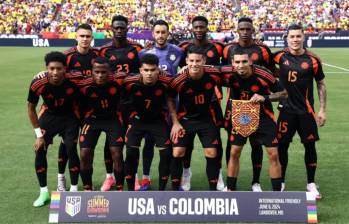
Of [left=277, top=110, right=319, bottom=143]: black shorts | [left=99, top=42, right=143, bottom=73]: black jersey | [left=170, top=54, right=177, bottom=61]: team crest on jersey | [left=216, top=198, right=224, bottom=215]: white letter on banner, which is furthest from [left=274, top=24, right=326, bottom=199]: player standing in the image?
[left=99, top=42, right=143, bottom=73]: black jersey

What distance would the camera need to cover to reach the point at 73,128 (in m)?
6.57

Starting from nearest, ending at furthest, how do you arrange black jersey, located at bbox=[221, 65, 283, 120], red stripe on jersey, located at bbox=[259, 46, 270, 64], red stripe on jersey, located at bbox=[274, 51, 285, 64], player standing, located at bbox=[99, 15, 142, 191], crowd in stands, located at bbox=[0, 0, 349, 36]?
black jersey, located at bbox=[221, 65, 283, 120] < red stripe on jersey, located at bbox=[274, 51, 285, 64] < red stripe on jersey, located at bbox=[259, 46, 270, 64] < player standing, located at bbox=[99, 15, 142, 191] < crowd in stands, located at bbox=[0, 0, 349, 36]

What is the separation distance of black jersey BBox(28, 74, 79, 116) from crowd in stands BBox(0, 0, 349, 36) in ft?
112

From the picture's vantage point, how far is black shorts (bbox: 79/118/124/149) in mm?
6492

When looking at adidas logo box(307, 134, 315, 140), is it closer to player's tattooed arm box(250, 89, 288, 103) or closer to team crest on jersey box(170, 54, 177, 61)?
player's tattooed arm box(250, 89, 288, 103)

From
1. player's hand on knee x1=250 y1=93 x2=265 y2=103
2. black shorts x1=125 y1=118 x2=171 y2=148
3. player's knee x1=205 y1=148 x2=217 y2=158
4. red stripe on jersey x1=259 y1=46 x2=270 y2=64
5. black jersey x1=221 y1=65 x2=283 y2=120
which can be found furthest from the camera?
red stripe on jersey x1=259 y1=46 x2=270 y2=64

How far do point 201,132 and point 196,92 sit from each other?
0.50m

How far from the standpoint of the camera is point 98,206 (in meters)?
5.59

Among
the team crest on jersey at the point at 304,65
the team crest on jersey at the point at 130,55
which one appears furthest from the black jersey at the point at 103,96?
the team crest on jersey at the point at 304,65

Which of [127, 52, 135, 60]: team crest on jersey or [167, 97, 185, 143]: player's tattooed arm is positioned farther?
[127, 52, 135, 60]: team crest on jersey

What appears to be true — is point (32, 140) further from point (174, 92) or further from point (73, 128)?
point (174, 92)

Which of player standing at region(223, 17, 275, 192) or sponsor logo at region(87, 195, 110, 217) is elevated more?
player standing at region(223, 17, 275, 192)

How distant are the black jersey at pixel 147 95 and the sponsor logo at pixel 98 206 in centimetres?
136

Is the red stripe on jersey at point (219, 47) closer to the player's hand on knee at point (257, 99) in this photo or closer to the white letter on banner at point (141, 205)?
the player's hand on knee at point (257, 99)
